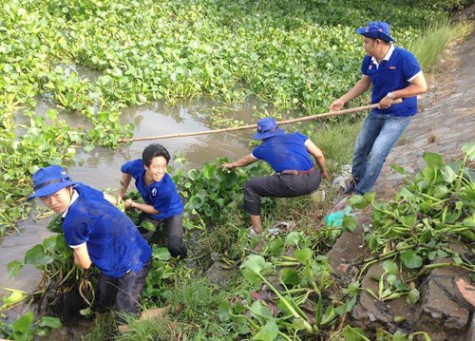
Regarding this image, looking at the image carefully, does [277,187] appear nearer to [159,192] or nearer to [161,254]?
[159,192]

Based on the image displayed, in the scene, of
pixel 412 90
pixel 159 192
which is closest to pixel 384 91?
pixel 412 90

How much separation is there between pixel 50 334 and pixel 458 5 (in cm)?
1870

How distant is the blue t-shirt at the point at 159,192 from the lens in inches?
158

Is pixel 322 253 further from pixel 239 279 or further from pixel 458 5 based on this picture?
pixel 458 5

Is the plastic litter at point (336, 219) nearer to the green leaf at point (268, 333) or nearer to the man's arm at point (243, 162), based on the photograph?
the man's arm at point (243, 162)

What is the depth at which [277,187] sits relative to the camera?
4383 mm

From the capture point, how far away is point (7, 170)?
187 inches

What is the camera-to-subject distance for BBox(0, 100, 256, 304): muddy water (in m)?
4.17

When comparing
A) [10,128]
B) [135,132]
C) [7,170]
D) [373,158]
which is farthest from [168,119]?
[373,158]

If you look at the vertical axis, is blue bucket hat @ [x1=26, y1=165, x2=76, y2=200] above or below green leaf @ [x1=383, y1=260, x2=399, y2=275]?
above

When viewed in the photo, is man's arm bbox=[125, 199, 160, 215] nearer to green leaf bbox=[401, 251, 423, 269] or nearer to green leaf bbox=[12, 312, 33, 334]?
green leaf bbox=[12, 312, 33, 334]

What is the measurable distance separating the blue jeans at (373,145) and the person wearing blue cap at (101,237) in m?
2.16

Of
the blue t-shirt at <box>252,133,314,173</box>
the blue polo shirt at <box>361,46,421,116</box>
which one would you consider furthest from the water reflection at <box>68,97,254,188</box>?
the blue polo shirt at <box>361,46,421,116</box>

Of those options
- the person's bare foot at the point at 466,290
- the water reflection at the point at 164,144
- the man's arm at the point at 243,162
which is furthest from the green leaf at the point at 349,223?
the water reflection at the point at 164,144
